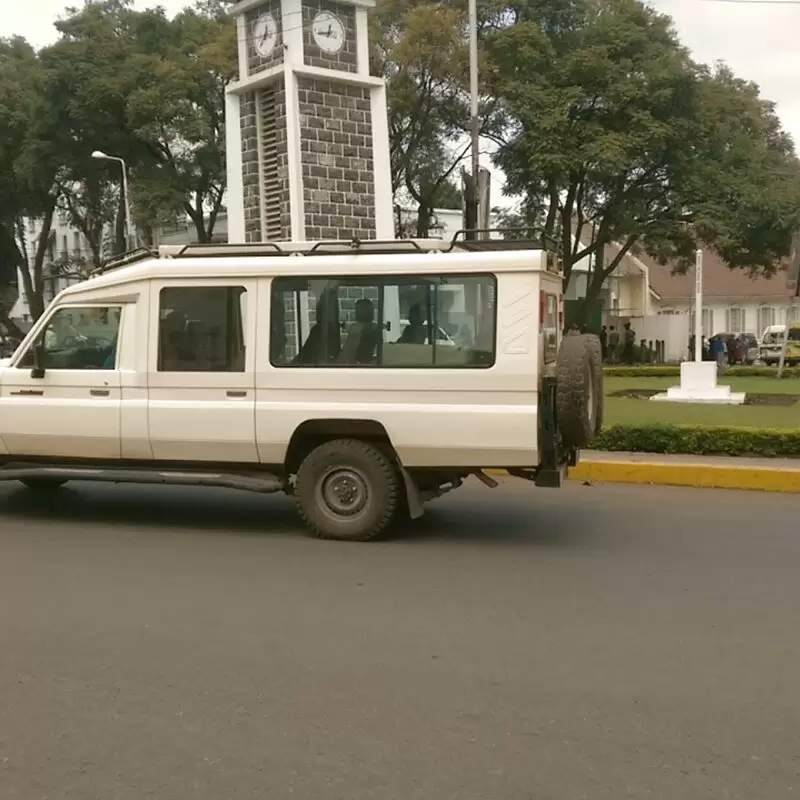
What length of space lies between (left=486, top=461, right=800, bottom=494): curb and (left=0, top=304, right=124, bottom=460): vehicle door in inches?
142

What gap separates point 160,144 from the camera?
103 feet

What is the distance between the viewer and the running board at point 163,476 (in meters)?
7.30

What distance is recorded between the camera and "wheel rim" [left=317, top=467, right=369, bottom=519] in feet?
23.5

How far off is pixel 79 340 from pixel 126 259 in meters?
0.78

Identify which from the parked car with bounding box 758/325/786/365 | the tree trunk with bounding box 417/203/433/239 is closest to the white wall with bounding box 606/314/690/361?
the parked car with bounding box 758/325/786/365

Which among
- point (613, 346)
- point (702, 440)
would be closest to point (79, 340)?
point (702, 440)

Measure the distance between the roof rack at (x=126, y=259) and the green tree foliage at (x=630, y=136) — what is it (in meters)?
20.4

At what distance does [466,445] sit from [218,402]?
73.6 inches

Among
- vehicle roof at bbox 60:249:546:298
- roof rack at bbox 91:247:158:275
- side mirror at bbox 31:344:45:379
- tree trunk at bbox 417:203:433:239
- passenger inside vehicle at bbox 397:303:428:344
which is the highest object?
tree trunk at bbox 417:203:433:239

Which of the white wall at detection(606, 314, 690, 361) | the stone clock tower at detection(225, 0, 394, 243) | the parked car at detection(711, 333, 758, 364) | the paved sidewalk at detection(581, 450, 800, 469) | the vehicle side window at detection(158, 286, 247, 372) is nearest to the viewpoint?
the vehicle side window at detection(158, 286, 247, 372)

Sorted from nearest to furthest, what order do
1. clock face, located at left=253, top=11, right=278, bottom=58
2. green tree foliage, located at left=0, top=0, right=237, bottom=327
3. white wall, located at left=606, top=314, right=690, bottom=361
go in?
1. clock face, located at left=253, top=11, right=278, bottom=58
2. green tree foliage, located at left=0, top=0, right=237, bottom=327
3. white wall, located at left=606, top=314, right=690, bottom=361

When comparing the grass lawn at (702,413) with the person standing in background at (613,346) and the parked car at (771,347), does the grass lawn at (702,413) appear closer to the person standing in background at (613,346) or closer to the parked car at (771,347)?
the person standing in background at (613,346)

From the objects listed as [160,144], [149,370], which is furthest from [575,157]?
[149,370]

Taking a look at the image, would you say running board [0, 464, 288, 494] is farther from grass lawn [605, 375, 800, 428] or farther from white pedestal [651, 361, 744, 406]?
white pedestal [651, 361, 744, 406]
